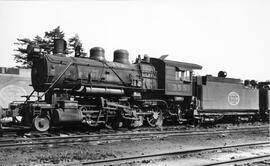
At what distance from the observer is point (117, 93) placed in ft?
46.2

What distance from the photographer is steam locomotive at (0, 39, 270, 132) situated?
12109mm

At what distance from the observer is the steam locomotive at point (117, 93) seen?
1211 cm

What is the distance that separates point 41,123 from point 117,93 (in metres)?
3.81

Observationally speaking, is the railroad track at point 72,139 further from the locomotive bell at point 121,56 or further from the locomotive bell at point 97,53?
the locomotive bell at point 121,56

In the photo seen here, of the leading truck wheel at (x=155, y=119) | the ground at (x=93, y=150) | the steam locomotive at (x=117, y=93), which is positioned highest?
the steam locomotive at (x=117, y=93)

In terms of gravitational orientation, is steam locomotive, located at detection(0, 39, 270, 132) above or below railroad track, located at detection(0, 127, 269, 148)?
above

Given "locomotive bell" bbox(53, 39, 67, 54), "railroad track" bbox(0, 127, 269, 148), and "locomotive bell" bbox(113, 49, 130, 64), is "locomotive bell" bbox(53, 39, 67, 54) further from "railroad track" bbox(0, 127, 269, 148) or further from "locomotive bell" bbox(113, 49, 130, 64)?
"railroad track" bbox(0, 127, 269, 148)

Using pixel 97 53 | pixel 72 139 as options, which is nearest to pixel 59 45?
pixel 97 53

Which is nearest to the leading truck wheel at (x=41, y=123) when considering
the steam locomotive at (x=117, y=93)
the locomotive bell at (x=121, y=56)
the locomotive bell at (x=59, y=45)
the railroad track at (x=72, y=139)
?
the steam locomotive at (x=117, y=93)

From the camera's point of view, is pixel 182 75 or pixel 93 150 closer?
pixel 93 150

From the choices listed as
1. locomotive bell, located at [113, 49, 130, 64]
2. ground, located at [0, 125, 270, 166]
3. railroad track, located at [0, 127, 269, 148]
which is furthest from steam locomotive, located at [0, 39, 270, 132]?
ground, located at [0, 125, 270, 166]

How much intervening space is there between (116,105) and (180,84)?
448cm

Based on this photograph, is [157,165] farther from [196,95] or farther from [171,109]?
[196,95]

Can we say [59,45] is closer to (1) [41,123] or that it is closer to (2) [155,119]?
(1) [41,123]
